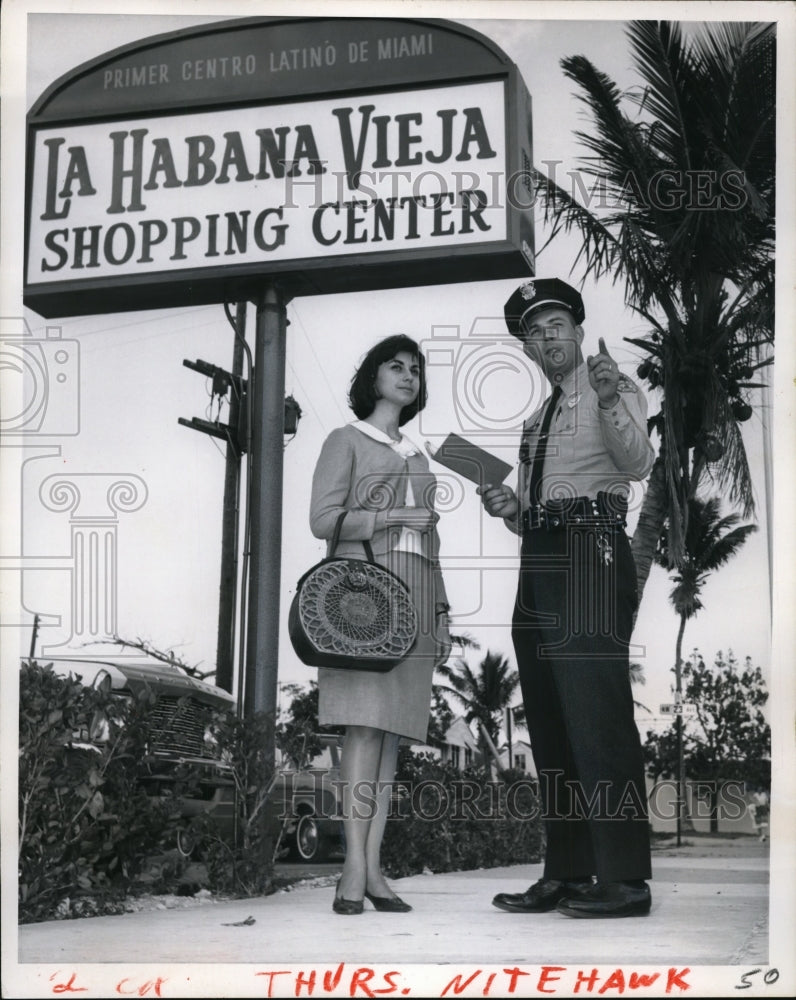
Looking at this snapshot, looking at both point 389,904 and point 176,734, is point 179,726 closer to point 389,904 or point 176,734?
point 176,734

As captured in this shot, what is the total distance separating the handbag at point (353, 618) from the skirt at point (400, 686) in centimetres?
8

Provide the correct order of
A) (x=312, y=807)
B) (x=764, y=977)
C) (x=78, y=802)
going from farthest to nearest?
1. (x=312, y=807)
2. (x=78, y=802)
3. (x=764, y=977)

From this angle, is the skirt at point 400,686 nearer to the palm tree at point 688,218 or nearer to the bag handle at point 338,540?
the bag handle at point 338,540

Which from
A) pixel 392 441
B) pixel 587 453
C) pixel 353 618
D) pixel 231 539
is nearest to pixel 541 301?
pixel 587 453

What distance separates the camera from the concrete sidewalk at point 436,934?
5.13 metres

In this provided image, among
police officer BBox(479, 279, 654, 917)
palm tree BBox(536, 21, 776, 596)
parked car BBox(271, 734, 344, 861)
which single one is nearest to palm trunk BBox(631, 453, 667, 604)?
palm tree BBox(536, 21, 776, 596)

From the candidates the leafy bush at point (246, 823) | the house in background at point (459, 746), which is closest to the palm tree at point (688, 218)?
the house in background at point (459, 746)

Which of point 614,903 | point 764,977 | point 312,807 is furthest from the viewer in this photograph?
point 312,807

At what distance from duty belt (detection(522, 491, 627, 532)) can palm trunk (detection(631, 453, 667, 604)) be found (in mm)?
122

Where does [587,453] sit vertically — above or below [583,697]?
above

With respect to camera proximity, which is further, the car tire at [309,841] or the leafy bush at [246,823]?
the leafy bush at [246,823]

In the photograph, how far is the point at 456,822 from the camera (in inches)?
225

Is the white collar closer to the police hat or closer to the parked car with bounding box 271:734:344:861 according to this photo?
the police hat

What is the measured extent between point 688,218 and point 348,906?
120 inches
